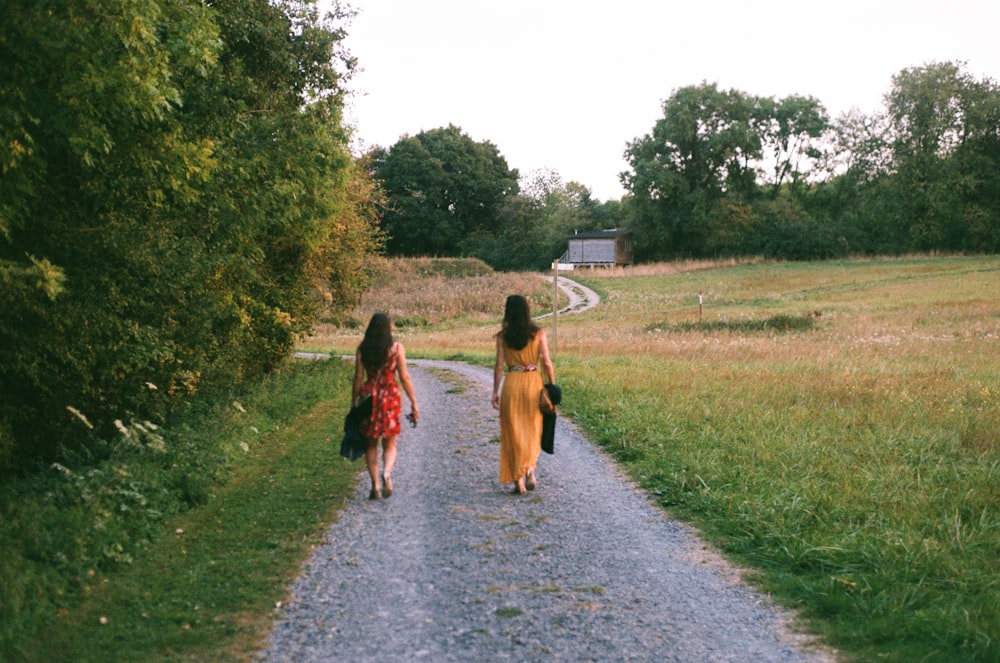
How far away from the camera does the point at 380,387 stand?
27.8ft

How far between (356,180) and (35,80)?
15472mm

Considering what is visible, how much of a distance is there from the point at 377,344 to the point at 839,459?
5.61m

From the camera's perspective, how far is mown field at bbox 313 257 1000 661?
17.3 feet

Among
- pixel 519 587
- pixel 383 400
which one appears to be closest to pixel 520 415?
pixel 383 400

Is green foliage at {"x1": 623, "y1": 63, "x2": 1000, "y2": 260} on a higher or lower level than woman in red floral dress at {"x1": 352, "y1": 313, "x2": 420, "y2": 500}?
higher

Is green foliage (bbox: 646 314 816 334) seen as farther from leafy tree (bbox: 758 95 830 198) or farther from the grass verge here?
leafy tree (bbox: 758 95 830 198)

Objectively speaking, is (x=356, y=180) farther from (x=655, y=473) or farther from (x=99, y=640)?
(x=99, y=640)

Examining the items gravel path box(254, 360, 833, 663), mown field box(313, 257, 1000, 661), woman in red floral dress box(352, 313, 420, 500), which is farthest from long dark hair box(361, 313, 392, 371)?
mown field box(313, 257, 1000, 661)

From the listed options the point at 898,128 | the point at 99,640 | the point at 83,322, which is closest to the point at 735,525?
the point at 99,640

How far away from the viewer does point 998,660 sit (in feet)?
14.3

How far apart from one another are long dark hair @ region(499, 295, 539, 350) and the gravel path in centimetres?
172

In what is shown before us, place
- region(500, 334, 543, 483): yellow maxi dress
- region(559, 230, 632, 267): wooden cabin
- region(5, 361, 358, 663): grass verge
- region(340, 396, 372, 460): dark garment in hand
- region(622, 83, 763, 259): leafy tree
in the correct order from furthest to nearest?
region(559, 230, 632, 267): wooden cabin → region(622, 83, 763, 259): leafy tree → region(500, 334, 543, 483): yellow maxi dress → region(340, 396, 372, 460): dark garment in hand → region(5, 361, 358, 663): grass verge

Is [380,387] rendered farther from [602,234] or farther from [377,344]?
[602,234]

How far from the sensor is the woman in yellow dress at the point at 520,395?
331 inches
